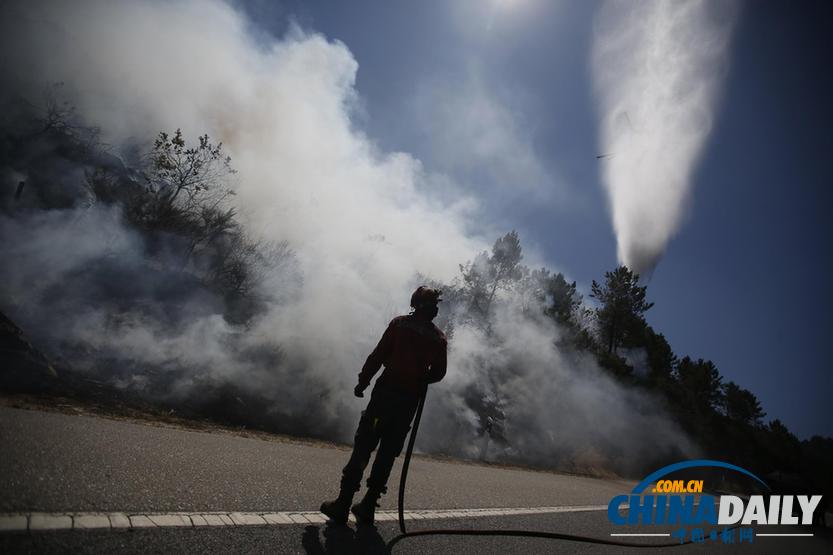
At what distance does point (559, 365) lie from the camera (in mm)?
26422

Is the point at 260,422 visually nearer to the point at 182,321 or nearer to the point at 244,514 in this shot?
the point at 182,321

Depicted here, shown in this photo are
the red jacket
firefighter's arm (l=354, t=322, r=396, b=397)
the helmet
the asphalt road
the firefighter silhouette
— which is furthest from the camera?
the helmet

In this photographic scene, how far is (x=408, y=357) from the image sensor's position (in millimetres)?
3104

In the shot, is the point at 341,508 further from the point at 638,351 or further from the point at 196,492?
the point at 638,351

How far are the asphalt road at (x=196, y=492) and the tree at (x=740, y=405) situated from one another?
155ft

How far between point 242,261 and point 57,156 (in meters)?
11.5

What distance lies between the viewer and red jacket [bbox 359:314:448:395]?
3076 mm

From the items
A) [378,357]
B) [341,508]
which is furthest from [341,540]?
[378,357]

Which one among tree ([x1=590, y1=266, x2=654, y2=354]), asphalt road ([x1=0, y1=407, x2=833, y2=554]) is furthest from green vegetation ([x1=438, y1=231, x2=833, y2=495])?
asphalt road ([x1=0, y1=407, x2=833, y2=554])

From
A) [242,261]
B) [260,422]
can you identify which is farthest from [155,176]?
[260,422]

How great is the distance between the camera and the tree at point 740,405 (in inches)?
1604

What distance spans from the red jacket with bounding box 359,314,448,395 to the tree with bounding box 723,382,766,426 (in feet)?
166

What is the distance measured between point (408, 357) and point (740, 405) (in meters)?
53.5

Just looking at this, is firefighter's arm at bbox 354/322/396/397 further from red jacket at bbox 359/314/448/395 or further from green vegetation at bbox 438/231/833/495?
green vegetation at bbox 438/231/833/495
